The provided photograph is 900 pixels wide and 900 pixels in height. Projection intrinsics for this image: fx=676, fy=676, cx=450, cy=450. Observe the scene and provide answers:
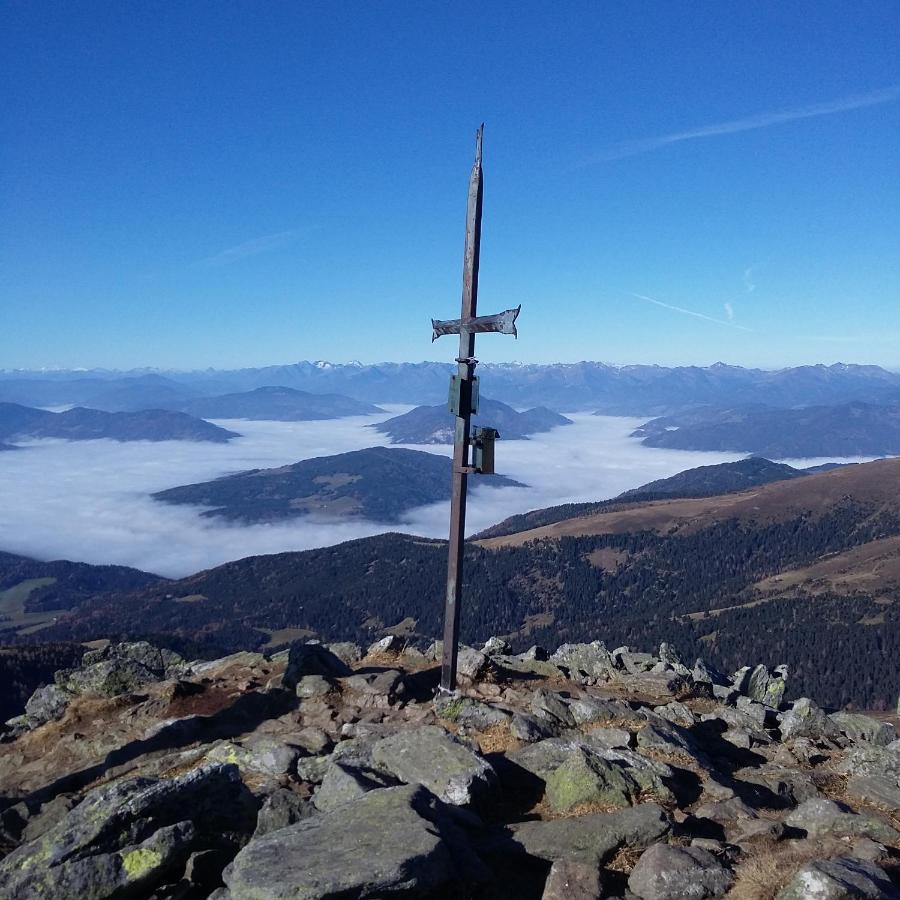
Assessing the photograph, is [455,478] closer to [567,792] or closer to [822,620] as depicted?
[567,792]

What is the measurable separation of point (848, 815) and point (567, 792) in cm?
455

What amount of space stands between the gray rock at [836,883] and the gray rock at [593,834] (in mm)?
2357

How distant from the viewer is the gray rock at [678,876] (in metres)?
8.71

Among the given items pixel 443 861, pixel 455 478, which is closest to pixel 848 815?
pixel 443 861

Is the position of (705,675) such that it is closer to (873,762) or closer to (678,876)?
(873,762)

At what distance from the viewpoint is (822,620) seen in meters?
194

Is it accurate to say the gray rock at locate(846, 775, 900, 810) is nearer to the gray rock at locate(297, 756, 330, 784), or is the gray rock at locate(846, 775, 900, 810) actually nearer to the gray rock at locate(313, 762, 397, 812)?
the gray rock at locate(313, 762, 397, 812)

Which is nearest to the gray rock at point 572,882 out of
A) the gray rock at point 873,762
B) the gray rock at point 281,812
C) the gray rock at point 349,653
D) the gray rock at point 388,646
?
the gray rock at point 281,812

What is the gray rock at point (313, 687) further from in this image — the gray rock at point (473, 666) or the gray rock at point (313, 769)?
the gray rock at point (313, 769)

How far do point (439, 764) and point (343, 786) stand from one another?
6.40 ft

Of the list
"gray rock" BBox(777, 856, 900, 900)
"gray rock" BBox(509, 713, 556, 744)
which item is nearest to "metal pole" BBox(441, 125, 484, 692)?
"gray rock" BBox(509, 713, 556, 744)

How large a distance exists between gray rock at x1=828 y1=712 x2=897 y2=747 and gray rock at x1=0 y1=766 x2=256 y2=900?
60.1 ft

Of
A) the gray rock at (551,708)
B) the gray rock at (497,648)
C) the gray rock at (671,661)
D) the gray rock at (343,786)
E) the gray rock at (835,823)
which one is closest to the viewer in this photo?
the gray rock at (835,823)

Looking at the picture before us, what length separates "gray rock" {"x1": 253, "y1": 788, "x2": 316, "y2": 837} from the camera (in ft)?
34.4
